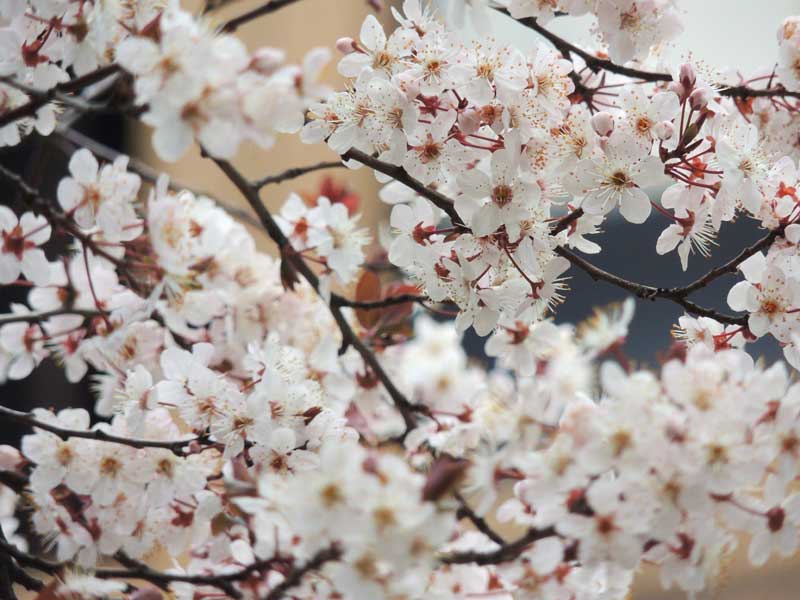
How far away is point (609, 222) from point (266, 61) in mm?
1480

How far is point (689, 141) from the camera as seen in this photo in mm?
641

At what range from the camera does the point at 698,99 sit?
2.10 ft

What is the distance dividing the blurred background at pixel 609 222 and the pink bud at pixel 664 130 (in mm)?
484

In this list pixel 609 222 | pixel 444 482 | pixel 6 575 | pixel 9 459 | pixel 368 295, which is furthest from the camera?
pixel 609 222

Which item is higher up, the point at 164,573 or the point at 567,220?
the point at 567,220

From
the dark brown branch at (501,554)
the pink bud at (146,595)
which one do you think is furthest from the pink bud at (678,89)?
the pink bud at (146,595)

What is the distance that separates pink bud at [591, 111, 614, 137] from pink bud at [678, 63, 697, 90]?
0.05 m

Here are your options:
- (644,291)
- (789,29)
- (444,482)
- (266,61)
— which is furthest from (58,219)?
(789,29)

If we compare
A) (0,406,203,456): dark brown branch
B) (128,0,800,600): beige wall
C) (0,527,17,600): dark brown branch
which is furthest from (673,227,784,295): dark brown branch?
(128,0,800,600): beige wall

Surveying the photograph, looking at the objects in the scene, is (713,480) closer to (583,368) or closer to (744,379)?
(744,379)

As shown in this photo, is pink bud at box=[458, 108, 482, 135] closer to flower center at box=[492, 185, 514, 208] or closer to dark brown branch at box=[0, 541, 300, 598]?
flower center at box=[492, 185, 514, 208]

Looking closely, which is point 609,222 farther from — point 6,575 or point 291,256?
point 6,575

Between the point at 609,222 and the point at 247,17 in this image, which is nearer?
the point at 247,17

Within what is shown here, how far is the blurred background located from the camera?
1517 mm
